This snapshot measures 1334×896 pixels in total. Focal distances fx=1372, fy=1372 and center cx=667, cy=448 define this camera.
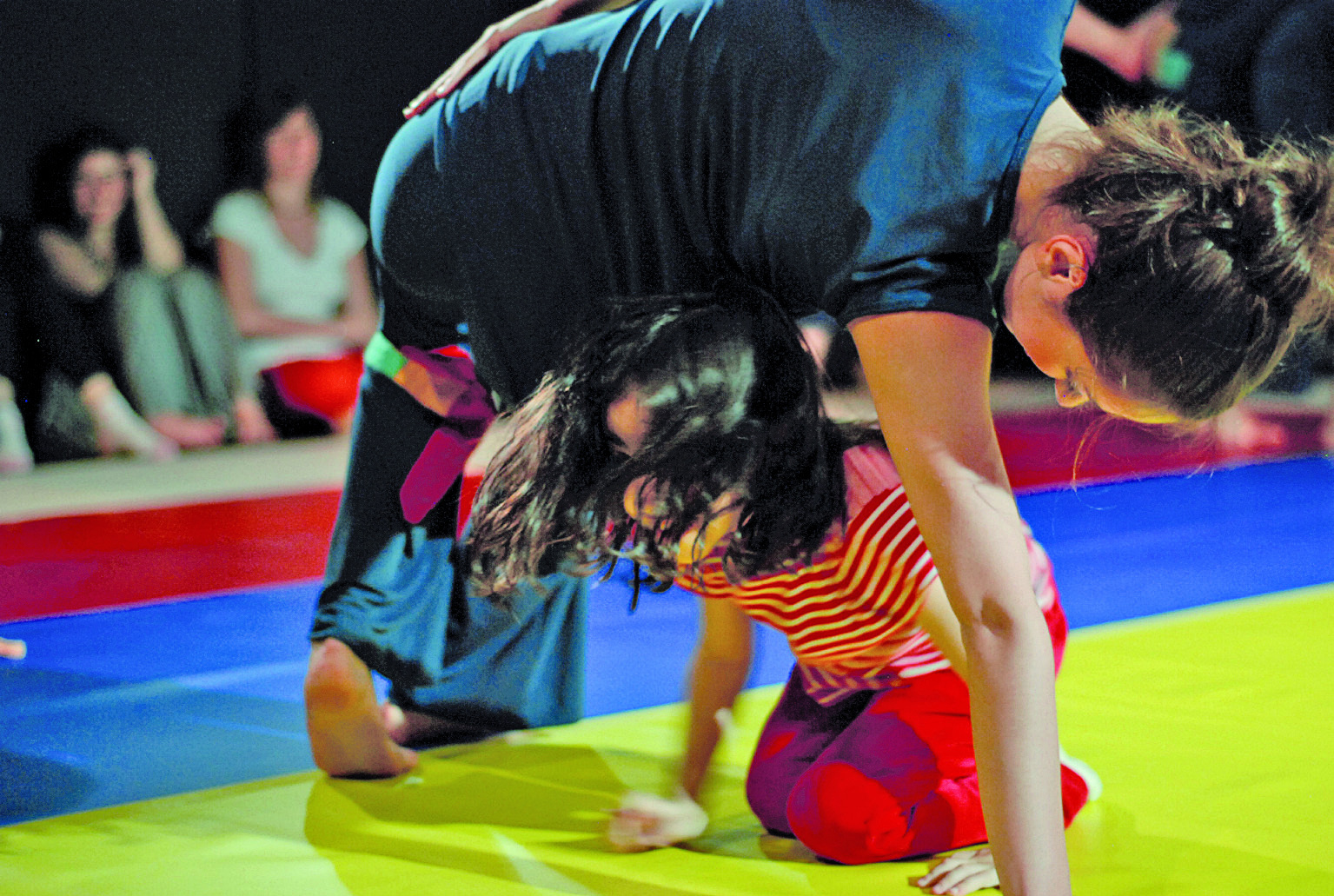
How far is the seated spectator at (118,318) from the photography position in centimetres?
337

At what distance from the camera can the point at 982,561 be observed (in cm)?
93

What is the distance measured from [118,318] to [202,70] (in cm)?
75

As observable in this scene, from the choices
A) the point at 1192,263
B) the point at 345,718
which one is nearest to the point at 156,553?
the point at 345,718

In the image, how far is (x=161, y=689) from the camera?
1.82 meters

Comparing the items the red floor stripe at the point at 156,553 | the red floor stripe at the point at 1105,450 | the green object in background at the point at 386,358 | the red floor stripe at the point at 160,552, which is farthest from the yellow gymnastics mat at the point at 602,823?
the red floor stripe at the point at 1105,450

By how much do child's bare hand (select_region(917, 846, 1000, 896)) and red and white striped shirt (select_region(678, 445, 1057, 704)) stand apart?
18 cm

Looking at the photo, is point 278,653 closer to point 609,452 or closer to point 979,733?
point 609,452

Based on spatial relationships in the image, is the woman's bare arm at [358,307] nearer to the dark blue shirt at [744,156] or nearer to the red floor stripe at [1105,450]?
the red floor stripe at [1105,450]

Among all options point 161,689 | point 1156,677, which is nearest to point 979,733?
point 1156,677

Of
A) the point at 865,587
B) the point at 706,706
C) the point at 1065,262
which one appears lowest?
the point at 706,706

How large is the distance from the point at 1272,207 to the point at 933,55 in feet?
0.82

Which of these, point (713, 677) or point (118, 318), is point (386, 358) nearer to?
point (713, 677)

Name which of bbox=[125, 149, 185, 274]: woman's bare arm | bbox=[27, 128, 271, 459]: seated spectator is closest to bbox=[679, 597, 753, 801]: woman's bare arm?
bbox=[27, 128, 271, 459]: seated spectator

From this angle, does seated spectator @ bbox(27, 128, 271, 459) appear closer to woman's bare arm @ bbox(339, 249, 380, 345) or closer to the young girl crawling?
woman's bare arm @ bbox(339, 249, 380, 345)
